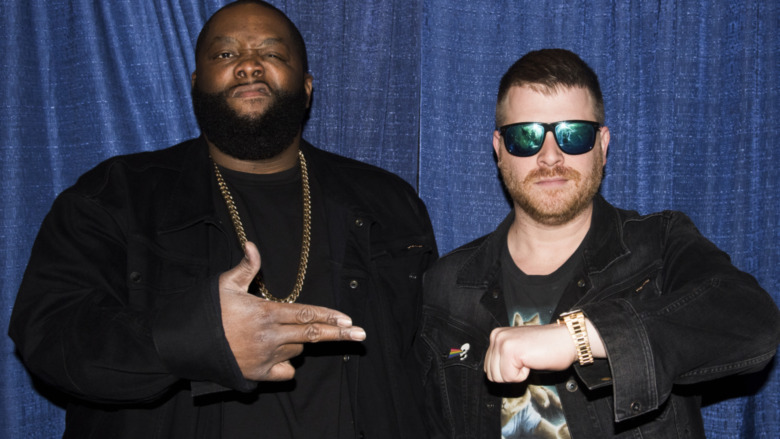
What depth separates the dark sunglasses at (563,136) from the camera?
2324 millimetres

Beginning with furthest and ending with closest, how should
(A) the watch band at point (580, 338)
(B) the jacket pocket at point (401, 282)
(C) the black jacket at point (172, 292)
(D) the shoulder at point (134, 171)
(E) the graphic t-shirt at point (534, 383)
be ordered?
(B) the jacket pocket at point (401, 282) < (D) the shoulder at point (134, 171) < (E) the graphic t-shirt at point (534, 383) < (C) the black jacket at point (172, 292) < (A) the watch band at point (580, 338)

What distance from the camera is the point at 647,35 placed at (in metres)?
3.01

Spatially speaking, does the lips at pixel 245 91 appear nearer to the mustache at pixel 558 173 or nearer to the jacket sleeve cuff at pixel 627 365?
the mustache at pixel 558 173

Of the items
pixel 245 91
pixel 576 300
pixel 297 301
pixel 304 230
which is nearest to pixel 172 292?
pixel 297 301

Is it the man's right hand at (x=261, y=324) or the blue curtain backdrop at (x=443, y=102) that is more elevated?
the blue curtain backdrop at (x=443, y=102)

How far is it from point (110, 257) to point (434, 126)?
151 cm

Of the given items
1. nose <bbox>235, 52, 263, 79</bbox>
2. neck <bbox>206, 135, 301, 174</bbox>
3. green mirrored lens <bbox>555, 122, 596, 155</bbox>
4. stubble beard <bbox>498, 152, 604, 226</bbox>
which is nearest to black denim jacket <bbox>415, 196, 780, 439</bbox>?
stubble beard <bbox>498, 152, 604, 226</bbox>

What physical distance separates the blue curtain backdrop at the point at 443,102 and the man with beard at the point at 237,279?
1.11 feet

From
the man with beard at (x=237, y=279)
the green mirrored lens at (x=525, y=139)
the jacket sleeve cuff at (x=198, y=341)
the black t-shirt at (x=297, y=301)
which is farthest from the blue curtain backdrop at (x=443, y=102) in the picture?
the jacket sleeve cuff at (x=198, y=341)

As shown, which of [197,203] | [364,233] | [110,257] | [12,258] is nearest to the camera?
[110,257]

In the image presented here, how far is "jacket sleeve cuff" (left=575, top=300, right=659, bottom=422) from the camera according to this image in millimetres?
1757

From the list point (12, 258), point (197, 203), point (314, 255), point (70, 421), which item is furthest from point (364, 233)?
point (12, 258)

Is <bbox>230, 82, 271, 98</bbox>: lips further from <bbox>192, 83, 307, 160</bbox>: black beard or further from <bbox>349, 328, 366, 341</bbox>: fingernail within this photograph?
<bbox>349, 328, 366, 341</bbox>: fingernail

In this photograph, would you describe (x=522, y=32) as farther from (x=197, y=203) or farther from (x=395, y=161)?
(x=197, y=203)
